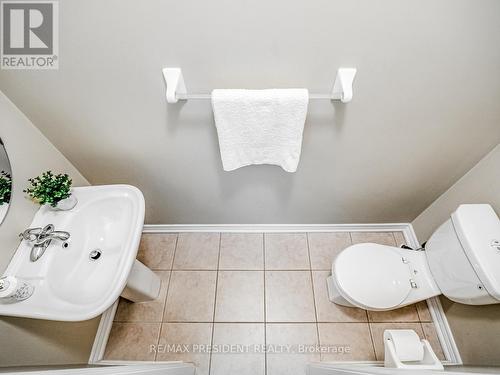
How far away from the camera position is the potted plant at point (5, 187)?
87cm

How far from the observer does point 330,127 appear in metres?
1.04

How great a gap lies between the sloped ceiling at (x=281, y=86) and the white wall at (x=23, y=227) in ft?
0.22

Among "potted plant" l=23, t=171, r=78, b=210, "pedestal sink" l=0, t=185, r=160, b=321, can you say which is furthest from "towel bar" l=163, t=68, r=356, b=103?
"potted plant" l=23, t=171, r=78, b=210

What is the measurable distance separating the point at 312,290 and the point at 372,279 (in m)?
0.47

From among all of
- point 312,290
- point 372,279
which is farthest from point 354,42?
point 312,290

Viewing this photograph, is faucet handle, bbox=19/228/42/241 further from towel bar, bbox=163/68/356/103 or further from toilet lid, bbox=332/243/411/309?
toilet lid, bbox=332/243/411/309

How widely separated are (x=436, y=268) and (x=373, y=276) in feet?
0.95

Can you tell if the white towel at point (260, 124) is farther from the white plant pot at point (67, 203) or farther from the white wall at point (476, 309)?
the white wall at point (476, 309)

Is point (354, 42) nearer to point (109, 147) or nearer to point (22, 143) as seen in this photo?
point (109, 147)

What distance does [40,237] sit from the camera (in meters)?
0.93

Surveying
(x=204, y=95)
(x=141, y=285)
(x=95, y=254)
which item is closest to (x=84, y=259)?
(x=95, y=254)

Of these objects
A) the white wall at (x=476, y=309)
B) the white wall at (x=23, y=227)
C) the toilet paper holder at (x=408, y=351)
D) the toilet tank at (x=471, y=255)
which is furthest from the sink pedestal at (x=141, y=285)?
the white wall at (x=476, y=309)

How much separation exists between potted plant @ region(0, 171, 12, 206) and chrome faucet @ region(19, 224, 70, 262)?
0.13 meters

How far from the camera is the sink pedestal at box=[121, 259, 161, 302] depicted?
1.27 metres
